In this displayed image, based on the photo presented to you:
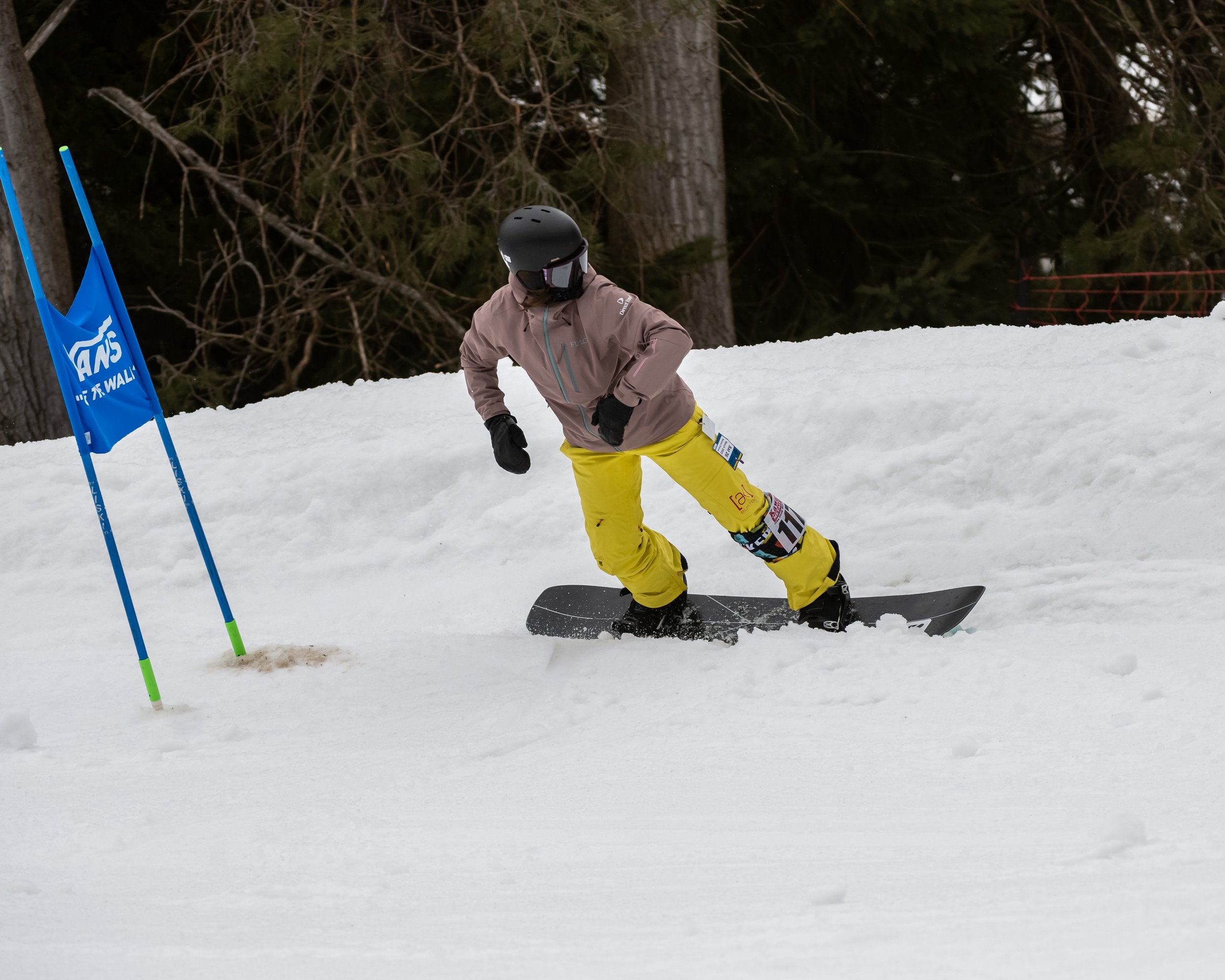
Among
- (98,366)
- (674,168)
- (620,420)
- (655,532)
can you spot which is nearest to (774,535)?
(655,532)

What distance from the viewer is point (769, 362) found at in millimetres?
6074

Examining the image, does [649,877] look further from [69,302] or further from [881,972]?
[69,302]

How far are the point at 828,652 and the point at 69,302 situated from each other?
6580 millimetres

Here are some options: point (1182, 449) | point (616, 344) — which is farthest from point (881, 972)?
point (1182, 449)

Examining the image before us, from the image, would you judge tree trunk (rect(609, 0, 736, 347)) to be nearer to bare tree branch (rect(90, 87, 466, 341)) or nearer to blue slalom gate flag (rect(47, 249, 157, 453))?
bare tree branch (rect(90, 87, 466, 341))

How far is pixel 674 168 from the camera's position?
839 cm

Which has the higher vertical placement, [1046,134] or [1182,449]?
[1046,134]

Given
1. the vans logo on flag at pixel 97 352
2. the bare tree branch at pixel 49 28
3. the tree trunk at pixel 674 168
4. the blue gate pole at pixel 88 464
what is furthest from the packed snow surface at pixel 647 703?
the bare tree branch at pixel 49 28

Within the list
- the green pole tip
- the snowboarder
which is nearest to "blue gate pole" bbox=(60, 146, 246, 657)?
the green pole tip

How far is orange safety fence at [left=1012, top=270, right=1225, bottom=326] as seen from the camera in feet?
31.2

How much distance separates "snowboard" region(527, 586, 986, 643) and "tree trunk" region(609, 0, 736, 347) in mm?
4138

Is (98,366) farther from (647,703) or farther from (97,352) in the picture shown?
(647,703)

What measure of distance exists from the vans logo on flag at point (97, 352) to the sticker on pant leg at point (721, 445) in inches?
74.6

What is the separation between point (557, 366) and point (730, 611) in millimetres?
1200
